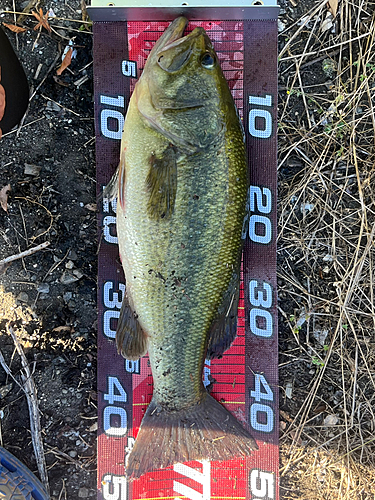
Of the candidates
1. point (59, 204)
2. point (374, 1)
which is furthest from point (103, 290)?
point (374, 1)

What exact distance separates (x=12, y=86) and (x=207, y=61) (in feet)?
5.03

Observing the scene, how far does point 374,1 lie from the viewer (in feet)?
8.84

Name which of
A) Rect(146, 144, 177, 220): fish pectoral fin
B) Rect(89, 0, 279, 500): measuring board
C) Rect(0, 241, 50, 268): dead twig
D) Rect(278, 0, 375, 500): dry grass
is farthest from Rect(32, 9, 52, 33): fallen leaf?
Rect(278, 0, 375, 500): dry grass

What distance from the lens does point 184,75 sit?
2072 millimetres

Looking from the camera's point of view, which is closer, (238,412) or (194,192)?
(194,192)

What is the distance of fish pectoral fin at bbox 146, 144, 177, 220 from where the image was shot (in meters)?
2.00

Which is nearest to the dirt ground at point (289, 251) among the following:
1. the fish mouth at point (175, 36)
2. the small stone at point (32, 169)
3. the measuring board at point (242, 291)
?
the small stone at point (32, 169)

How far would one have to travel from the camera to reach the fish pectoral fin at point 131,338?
7.50 ft

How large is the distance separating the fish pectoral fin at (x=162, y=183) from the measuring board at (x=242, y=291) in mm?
688

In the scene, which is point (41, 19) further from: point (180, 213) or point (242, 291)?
point (242, 291)

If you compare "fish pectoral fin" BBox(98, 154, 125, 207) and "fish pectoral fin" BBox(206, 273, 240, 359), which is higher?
"fish pectoral fin" BBox(98, 154, 125, 207)

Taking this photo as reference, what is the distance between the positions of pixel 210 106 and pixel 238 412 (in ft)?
7.12

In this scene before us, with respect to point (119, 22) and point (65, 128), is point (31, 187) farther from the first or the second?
point (119, 22)

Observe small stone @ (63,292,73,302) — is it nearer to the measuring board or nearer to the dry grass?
the measuring board
